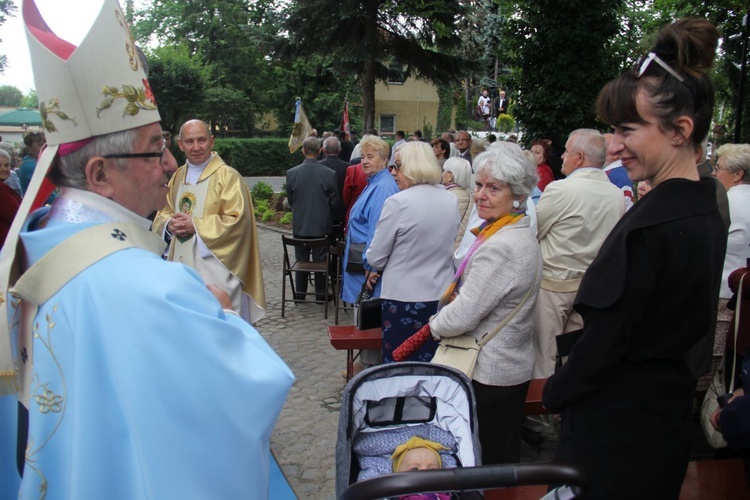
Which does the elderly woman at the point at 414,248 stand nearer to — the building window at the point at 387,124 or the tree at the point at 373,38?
the tree at the point at 373,38

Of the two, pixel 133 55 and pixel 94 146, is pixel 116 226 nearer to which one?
pixel 94 146

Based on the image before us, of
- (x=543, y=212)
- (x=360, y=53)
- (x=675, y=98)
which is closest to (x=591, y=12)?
(x=360, y=53)

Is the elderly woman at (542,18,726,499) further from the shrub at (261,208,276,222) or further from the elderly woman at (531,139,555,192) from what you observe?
the shrub at (261,208,276,222)

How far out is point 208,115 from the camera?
36438 millimetres

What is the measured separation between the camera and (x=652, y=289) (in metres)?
1.69

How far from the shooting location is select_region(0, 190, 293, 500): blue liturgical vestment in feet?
4.59

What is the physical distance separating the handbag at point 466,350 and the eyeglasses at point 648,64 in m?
1.41

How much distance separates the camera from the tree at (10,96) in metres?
87.8

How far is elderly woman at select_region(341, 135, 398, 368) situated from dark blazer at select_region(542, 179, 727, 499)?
162 inches

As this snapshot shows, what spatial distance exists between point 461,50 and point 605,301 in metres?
14.5

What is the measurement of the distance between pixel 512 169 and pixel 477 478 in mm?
1822

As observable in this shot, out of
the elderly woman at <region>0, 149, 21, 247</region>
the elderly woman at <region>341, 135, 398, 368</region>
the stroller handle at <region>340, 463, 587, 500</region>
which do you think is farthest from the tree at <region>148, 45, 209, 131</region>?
the stroller handle at <region>340, 463, 587, 500</region>

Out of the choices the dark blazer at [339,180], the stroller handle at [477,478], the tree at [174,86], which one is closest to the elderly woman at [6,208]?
the dark blazer at [339,180]

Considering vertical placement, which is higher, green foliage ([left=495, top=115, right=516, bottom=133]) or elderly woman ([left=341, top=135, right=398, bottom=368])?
green foliage ([left=495, top=115, right=516, bottom=133])
